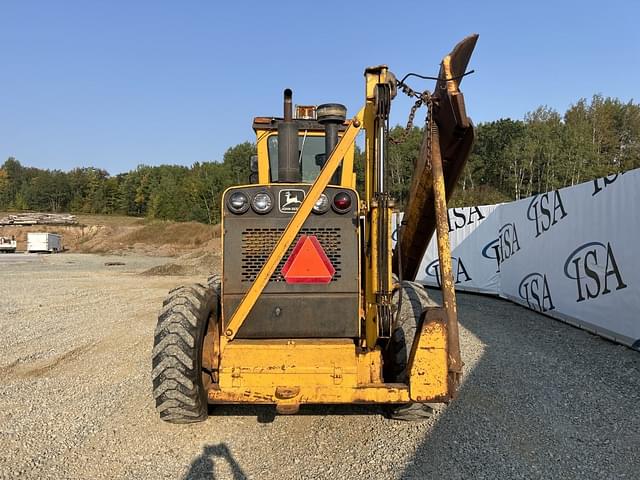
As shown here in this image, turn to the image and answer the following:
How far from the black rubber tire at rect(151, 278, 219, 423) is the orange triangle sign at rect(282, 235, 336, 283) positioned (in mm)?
807

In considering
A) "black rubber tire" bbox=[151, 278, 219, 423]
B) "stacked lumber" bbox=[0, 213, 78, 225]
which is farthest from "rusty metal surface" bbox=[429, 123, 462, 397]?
"stacked lumber" bbox=[0, 213, 78, 225]

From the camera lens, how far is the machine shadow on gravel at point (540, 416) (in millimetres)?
3561

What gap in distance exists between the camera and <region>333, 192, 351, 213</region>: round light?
4098 mm

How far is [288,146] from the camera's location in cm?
413

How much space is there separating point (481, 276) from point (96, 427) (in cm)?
1078

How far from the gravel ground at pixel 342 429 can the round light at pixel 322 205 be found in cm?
186

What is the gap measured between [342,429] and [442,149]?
2606 millimetres

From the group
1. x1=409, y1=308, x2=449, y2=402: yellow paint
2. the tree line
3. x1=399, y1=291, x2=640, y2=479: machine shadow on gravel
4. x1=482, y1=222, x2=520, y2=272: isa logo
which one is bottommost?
x1=399, y1=291, x2=640, y2=479: machine shadow on gravel

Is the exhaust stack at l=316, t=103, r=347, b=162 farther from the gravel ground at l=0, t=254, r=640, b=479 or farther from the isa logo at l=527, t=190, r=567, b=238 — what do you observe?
the isa logo at l=527, t=190, r=567, b=238

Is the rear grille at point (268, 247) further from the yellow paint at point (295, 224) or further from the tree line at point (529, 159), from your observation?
the tree line at point (529, 159)

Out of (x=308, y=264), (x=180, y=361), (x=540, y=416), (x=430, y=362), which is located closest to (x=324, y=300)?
(x=308, y=264)

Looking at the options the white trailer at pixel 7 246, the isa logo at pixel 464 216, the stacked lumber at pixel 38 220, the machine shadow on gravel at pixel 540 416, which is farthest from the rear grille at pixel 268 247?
the stacked lumber at pixel 38 220

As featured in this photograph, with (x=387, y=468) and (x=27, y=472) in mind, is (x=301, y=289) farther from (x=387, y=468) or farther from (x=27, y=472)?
(x=27, y=472)

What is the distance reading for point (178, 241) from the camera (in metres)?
46.0
